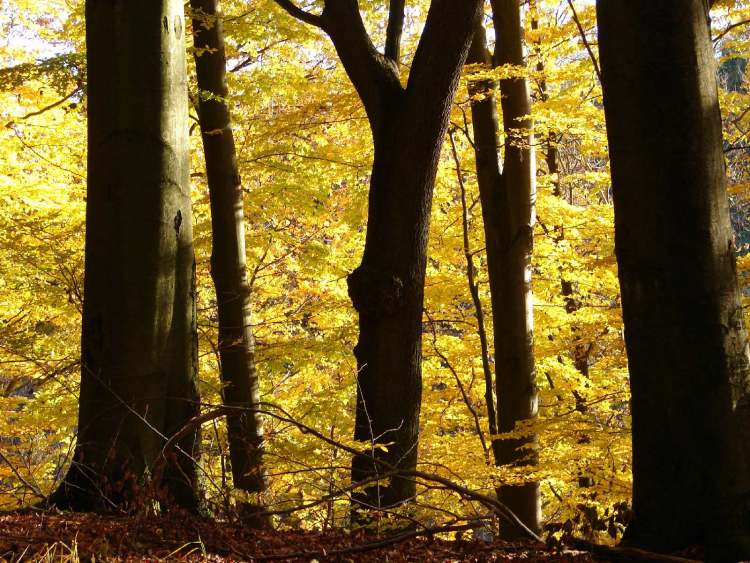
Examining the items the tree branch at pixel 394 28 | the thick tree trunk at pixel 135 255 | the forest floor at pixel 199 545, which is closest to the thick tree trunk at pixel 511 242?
the tree branch at pixel 394 28

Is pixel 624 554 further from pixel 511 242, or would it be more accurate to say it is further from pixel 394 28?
pixel 511 242

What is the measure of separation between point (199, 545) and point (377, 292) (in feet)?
7.14

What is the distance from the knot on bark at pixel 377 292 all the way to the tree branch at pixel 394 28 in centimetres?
155

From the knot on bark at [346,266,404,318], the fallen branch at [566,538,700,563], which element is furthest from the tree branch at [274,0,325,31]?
the fallen branch at [566,538,700,563]

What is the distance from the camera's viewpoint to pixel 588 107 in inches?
369

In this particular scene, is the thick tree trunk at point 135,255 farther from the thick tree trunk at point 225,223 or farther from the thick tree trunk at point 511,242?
the thick tree trunk at point 511,242

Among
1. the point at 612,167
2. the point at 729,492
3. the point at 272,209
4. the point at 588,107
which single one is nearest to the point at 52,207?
the point at 272,209

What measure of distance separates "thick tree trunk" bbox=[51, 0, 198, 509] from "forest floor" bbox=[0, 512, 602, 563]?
49 centimetres

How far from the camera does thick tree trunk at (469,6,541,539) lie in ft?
23.0

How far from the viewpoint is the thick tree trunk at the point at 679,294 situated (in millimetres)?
2252

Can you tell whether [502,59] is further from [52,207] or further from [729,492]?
[729,492]

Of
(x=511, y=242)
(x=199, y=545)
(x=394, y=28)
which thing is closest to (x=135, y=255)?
(x=199, y=545)

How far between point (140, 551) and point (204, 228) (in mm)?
6183

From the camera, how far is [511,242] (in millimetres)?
7242
